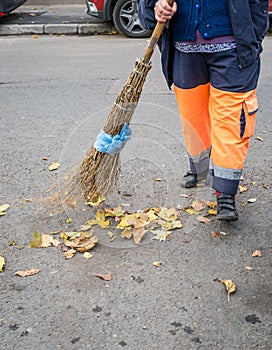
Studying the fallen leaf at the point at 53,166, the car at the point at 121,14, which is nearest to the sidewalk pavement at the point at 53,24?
the car at the point at 121,14

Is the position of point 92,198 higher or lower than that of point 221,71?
lower

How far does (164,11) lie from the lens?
3277 millimetres

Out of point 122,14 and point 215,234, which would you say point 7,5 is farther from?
point 215,234

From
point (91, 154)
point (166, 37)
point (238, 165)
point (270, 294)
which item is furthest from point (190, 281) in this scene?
point (166, 37)

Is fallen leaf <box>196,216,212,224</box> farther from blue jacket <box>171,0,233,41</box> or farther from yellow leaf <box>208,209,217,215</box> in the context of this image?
blue jacket <box>171,0,233,41</box>

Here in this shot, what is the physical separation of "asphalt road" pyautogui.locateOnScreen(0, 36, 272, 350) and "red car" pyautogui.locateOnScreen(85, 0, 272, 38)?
15.9 ft

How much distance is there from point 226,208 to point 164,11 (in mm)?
1102

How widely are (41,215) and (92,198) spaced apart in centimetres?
33

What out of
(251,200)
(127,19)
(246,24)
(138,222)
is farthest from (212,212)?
(127,19)

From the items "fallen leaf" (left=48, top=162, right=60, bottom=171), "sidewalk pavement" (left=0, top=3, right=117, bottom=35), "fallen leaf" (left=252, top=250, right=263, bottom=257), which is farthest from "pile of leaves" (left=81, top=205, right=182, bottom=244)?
"sidewalk pavement" (left=0, top=3, right=117, bottom=35)

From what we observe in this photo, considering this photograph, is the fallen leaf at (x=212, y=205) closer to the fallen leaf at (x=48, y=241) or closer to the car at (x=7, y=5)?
the fallen leaf at (x=48, y=241)

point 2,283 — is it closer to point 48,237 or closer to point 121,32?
point 48,237

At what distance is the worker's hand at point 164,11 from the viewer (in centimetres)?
327

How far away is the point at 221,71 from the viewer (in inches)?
133
